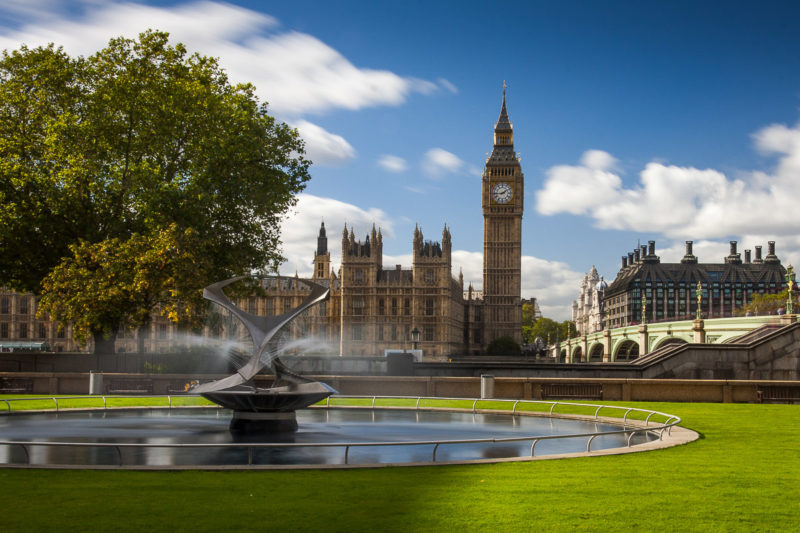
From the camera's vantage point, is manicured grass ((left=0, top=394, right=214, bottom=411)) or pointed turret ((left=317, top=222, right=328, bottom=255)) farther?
pointed turret ((left=317, top=222, right=328, bottom=255))

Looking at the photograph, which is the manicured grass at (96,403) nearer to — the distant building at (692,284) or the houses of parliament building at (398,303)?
the houses of parliament building at (398,303)

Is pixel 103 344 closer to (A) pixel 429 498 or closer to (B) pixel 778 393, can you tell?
(B) pixel 778 393

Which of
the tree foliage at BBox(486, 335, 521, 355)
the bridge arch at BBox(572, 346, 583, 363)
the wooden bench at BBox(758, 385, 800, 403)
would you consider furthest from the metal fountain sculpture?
the tree foliage at BBox(486, 335, 521, 355)

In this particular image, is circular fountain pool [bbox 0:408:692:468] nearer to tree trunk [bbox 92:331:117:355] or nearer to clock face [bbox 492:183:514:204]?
tree trunk [bbox 92:331:117:355]

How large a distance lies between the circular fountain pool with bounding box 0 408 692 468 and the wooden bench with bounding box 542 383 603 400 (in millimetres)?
6705

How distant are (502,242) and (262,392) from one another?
434 ft

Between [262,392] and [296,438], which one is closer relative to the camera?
[296,438]

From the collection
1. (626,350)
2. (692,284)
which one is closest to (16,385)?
(626,350)

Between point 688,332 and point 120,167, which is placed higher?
point 120,167

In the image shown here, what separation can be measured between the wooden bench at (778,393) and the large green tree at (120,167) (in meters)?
21.1

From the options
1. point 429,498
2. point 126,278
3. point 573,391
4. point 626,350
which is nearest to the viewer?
point 429,498

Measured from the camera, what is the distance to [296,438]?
17328mm

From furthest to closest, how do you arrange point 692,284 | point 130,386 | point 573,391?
1. point 692,284
2. point 130,386
3. point 573,391

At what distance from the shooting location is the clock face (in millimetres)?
148875
